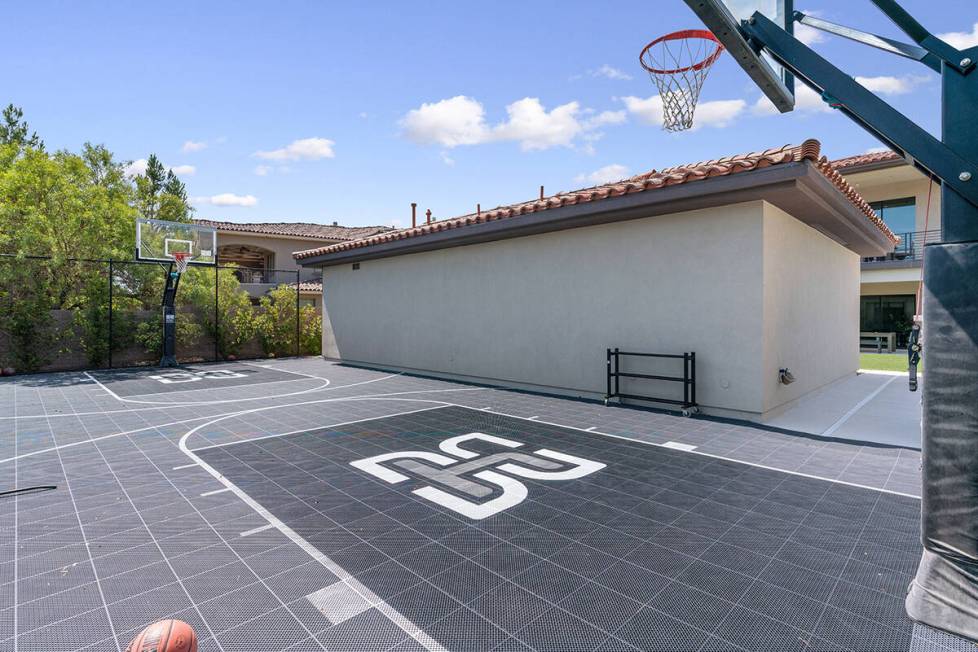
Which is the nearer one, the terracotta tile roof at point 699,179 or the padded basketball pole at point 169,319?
the terracotta tile roof at point 699,179

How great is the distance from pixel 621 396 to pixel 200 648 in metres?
7.06

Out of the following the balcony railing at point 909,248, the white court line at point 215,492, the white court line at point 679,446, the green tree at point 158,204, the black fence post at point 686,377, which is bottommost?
the white court line at point 215,492

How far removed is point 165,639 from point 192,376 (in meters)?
12.6

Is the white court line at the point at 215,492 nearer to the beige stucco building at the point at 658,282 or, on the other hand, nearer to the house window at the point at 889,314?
the beige stucco building at the point at 658,282

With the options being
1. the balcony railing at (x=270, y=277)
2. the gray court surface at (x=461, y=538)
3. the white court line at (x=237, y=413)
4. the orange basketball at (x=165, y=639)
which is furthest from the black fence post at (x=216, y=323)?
the orange basketball at (x=165, y=639)

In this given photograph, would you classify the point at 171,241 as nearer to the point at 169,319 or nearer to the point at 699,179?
the point at 169,319

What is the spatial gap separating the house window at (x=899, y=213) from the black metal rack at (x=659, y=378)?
688 inches

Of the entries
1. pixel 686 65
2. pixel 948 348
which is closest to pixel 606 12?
pixel 686 65

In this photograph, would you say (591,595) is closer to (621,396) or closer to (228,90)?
(621,396)

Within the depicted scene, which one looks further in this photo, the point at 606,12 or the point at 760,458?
the point at 606,12

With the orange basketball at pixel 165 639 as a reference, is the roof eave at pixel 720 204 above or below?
above

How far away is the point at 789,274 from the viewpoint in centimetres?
802

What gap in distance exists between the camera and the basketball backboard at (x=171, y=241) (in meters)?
14.2

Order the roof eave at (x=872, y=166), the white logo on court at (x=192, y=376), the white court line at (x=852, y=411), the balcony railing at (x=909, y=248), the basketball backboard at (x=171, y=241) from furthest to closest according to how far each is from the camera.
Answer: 1. the balcony railing at (x=909, y=248)
2. the roof eave at (x=872, y=166)
3. the basketball backboard at (x=171, y=241)
4. the white logo on court at (x=192, y=376)
5. the white court line at (x=852, y=411)
